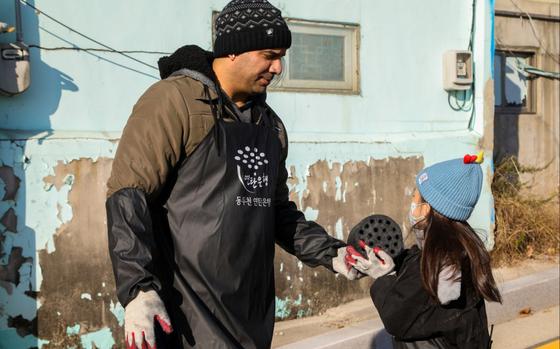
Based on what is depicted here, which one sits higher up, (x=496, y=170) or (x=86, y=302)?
(x=496, y=170)

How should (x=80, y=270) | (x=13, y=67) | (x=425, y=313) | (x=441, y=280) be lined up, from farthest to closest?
(x=80, y=270) → (x=13, y=67) → (x=425, y=313) → (x=441, y=280)

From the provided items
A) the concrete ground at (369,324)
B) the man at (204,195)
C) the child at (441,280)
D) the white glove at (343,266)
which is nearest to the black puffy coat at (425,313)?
the child at (441,280)

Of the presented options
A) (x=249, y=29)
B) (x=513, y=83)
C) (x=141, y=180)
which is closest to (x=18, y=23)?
(x=249, y=29)

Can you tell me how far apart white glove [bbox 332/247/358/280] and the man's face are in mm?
835

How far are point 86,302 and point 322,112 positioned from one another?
276 cm

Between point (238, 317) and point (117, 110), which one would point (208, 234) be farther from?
point (117, 110)

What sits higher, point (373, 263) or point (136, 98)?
point (136, 98)

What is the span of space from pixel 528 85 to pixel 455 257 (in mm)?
7917

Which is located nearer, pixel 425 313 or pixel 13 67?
pixel 425 313

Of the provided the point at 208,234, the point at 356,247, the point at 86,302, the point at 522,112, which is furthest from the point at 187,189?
the point at 522,112

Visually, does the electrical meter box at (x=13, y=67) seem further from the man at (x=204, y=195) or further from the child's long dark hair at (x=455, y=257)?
the child's long dark hair at (x=455, y=257)

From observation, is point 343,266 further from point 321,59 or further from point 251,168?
point 321,59

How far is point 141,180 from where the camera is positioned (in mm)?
2717

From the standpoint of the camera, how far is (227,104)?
3.06 meters
